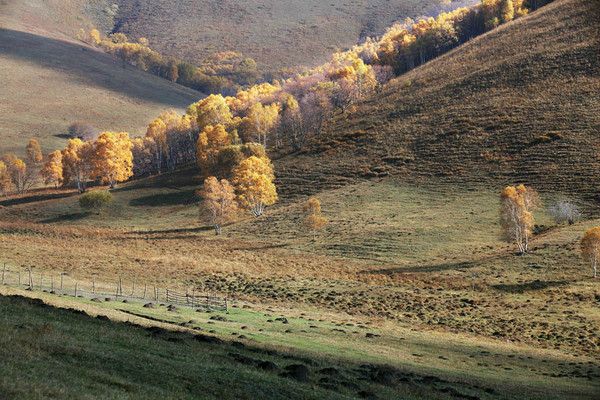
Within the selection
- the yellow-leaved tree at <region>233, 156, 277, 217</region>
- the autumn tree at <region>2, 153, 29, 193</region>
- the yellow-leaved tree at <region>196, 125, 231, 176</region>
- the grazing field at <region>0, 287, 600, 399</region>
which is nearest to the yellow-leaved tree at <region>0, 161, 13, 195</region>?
the autumn tree at <region>2, 153, 29, 193</region>

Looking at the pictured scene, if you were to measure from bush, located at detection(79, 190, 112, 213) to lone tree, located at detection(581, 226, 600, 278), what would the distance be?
93.2 m

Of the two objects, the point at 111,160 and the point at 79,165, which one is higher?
the point at 111,160

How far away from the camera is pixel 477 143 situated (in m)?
133

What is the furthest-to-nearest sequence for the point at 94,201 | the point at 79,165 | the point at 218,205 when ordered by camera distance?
the point at 79,165
the point at 94,201
the point at 218,205

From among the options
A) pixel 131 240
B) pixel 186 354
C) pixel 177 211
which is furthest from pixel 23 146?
pixel 186 354

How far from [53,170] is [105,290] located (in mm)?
117979

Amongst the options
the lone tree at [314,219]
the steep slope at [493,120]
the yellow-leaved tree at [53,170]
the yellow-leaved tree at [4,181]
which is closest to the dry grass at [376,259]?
the lone tree at [314,219]

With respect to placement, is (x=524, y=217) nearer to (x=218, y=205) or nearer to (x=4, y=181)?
(x=218, y=205)

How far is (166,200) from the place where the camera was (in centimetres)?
13962

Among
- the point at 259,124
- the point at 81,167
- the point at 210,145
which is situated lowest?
the point at 81,167

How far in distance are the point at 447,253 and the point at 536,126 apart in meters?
59.6

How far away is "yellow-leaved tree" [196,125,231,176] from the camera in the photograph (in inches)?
6043

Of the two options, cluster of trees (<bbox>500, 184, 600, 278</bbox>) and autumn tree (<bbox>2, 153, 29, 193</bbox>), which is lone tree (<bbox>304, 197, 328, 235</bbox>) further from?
autumn tree (<bbox>2, 153, 29, 193</bbox>)

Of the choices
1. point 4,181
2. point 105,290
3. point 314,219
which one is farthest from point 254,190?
point 4,181
